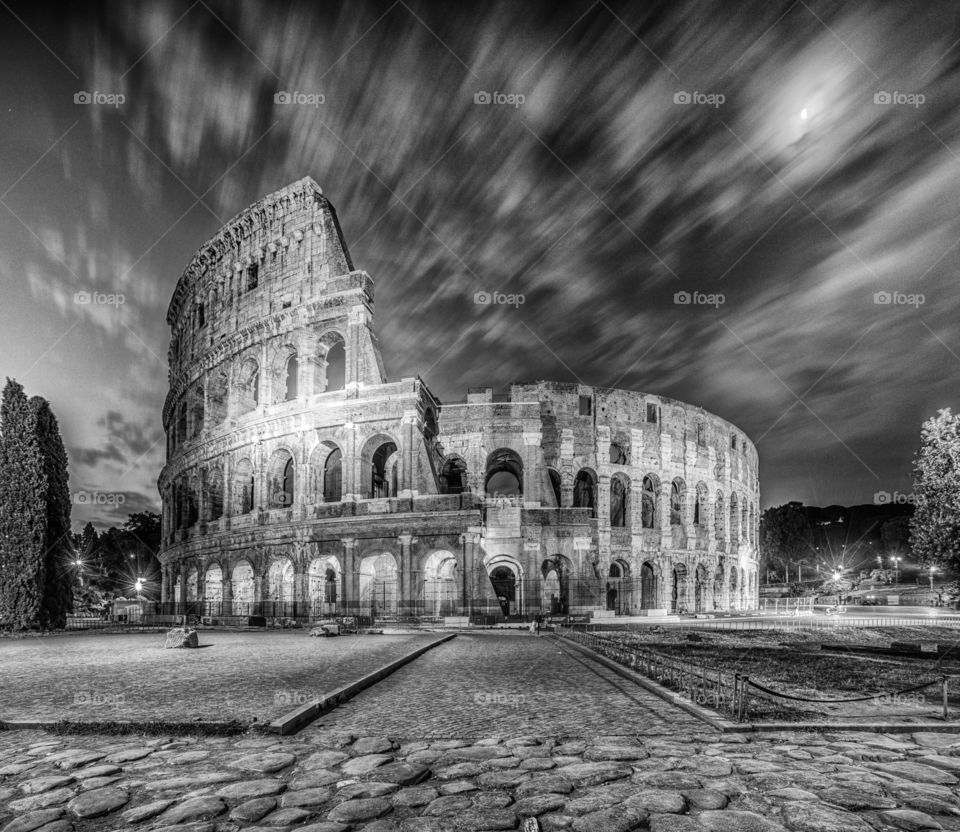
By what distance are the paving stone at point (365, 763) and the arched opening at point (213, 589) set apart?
95.7 feet

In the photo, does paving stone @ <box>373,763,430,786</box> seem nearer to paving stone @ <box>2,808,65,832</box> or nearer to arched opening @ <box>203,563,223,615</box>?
paving stone @ <box>2,808,65,832</box>

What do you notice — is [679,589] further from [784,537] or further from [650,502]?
[784,537]

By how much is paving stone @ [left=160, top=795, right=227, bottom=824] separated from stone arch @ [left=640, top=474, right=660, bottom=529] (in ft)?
117

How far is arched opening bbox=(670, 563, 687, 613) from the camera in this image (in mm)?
38281

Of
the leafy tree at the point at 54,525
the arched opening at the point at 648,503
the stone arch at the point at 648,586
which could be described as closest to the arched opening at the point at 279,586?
the leafy tree at the point at 54,525

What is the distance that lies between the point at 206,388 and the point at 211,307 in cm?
470

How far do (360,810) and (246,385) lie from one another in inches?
1260

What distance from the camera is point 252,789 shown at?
15.2 ft

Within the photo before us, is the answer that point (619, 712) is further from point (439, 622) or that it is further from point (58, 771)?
point (439, 622)

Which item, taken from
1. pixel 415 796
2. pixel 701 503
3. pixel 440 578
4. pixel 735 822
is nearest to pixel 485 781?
pixel 415 796

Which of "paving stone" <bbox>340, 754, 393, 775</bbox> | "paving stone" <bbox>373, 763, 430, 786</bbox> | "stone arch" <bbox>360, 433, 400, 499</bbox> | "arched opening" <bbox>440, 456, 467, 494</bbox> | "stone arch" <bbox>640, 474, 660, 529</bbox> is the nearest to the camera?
"paving stone" <bbox>373, 763, 430, 786</bbox>

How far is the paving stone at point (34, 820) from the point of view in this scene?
12.8ft

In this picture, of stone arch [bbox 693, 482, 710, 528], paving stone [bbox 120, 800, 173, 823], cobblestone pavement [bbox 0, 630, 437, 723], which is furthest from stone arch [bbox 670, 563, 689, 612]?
paving stone [bbox 120, 800, 173, 823]

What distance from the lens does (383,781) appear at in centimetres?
480
